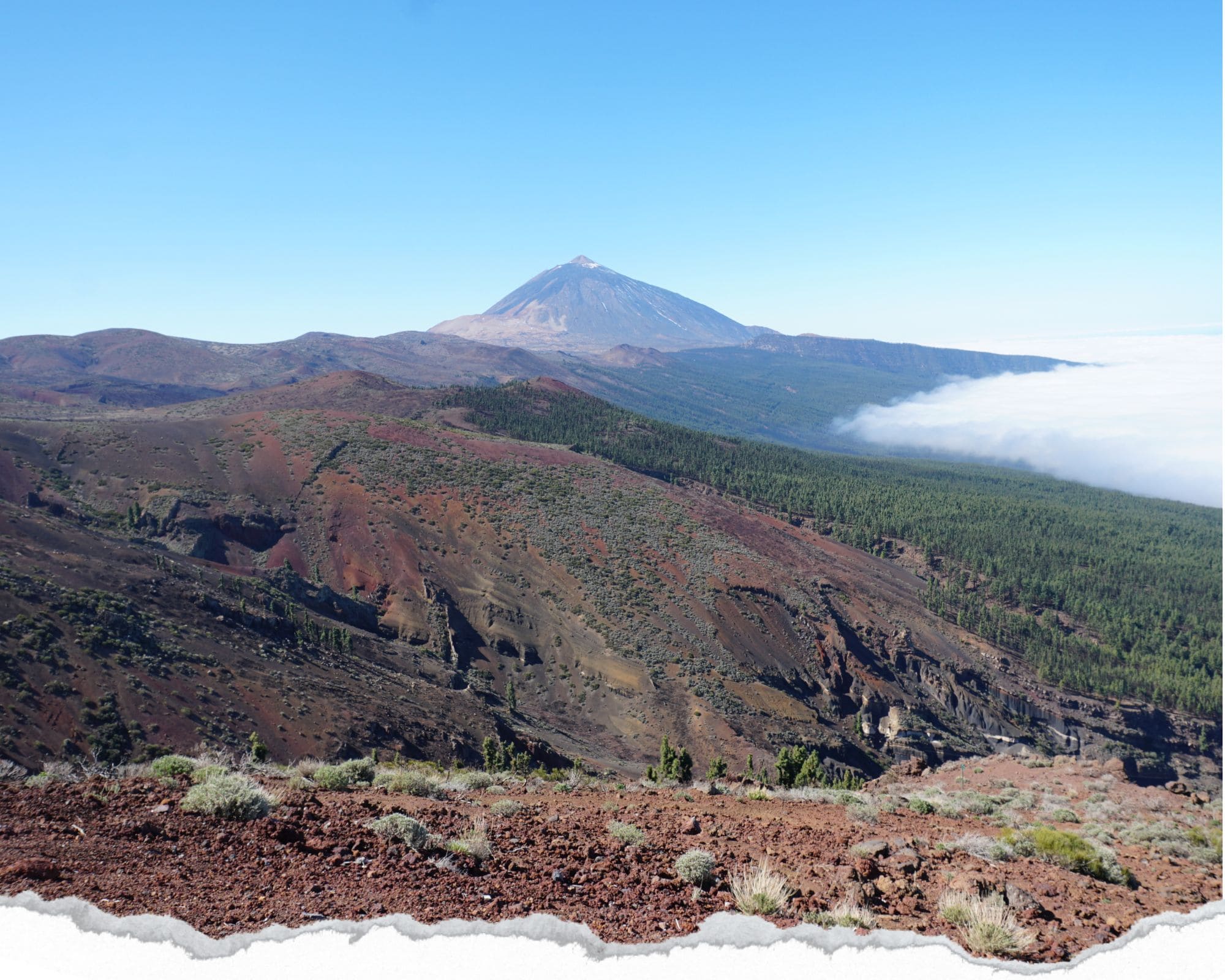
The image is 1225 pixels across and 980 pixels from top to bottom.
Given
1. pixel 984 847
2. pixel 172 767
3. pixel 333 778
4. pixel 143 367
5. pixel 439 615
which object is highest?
pixel 143 367

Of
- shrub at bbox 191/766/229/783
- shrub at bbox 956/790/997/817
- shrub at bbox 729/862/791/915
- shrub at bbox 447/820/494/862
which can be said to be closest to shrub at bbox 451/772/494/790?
shrub at bbox 191/766/229/783

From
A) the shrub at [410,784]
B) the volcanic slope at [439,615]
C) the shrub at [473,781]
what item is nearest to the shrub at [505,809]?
the shrub at [410,784]

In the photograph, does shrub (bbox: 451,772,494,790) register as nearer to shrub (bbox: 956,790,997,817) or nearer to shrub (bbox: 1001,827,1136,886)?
shrub (bbox: 1001,827,1136,886)

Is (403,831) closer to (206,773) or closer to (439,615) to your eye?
(206,773)

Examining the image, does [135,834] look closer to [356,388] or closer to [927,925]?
[927,925]

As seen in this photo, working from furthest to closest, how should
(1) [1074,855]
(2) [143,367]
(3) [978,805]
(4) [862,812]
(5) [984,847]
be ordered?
(2) [143,367]
(3) [978,805]
(4) [862,812]
(5) [984,847]
(1) [1074,855]

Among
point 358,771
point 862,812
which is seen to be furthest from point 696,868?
point 862,812
